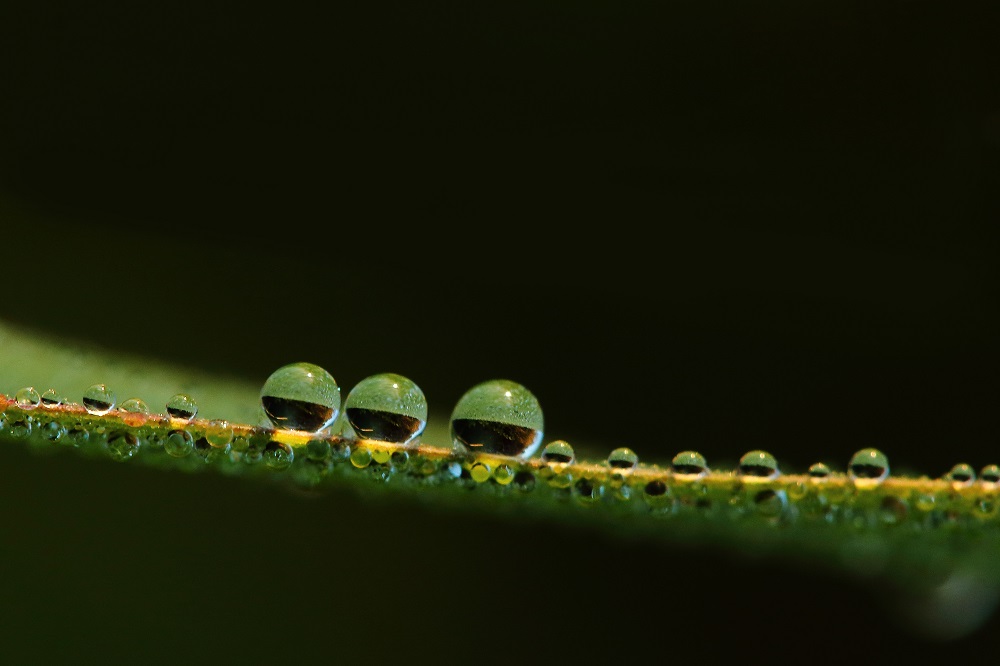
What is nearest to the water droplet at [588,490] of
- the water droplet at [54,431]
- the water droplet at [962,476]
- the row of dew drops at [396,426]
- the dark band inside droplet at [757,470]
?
the row of dew drops at [396,426]

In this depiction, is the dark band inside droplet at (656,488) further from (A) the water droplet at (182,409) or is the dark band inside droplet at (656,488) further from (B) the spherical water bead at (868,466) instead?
(A) the water droplet at (182,409)

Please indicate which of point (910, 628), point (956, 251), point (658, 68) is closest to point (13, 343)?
point (910, 628)

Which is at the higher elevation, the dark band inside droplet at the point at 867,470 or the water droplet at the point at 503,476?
the dark band inside droplet at the point at 867,470

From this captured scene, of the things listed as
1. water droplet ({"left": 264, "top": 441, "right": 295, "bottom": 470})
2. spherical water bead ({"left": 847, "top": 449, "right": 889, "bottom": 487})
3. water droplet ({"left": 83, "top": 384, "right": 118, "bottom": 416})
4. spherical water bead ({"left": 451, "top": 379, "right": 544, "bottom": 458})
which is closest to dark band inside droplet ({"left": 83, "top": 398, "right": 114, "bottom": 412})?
water droplet ({"left": 83, "top": 384, "right": 118, "bottom": 416})

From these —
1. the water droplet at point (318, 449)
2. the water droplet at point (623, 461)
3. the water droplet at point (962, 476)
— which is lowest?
the water droplet at point (318, 449)

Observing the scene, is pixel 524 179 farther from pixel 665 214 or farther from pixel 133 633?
pixel 133 633

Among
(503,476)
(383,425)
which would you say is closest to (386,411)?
(383,425)

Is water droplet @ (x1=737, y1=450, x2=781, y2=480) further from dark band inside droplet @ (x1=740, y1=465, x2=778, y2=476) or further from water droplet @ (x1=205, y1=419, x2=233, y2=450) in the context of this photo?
water droplet @ (x1=205, y1=419, x2=233, y2=450)
